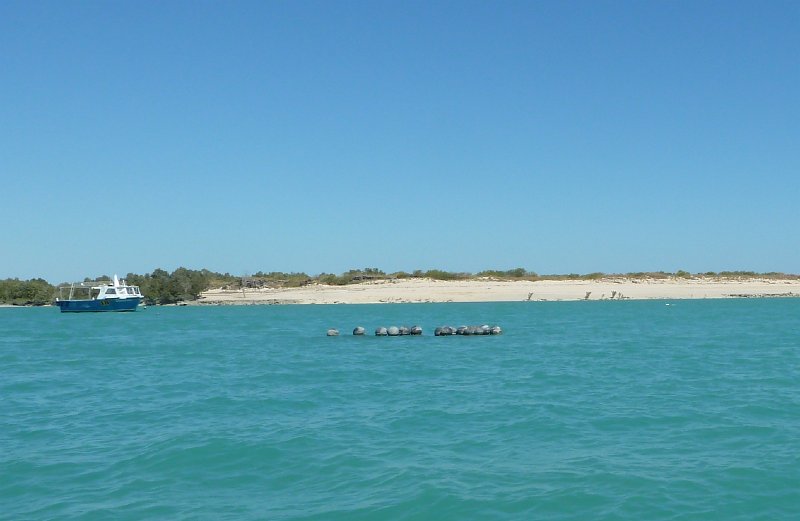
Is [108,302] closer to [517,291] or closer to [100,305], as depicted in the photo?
[100,305]

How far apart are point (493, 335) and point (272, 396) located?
71.5 ft

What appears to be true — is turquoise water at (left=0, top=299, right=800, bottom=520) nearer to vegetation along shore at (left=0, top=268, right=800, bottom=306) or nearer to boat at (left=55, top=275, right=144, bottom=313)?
boat at (left=55, top=275, right=144, bottom=313)

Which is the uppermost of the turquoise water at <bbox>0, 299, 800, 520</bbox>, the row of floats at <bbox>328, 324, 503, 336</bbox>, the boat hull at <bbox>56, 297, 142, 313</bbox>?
the boat hull at <bbox>56, 297, 142, 313</bbox>

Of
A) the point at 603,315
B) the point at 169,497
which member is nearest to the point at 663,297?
the point at 603,315

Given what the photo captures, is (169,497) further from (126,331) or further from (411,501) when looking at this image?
(126,331)

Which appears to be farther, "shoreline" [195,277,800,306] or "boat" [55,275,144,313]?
"shoreline" [195,277,800,306]

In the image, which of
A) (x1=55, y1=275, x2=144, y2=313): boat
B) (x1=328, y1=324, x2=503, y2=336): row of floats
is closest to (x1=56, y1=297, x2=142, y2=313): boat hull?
(x1=55, y1=275, x2=144, y2=313): boat

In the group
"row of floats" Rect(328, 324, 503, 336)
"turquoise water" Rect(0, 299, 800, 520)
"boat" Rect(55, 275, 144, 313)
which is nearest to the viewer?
"turquoise water" Rect(0, 299, 800, 520)

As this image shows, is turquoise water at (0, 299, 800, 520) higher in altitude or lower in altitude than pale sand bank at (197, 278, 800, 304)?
lower

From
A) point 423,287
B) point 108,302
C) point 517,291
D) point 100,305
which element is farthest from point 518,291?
point 100,305

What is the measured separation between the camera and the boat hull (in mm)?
82875

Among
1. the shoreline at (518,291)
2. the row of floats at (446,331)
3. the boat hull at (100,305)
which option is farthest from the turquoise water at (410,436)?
the shoreline at (518,291)

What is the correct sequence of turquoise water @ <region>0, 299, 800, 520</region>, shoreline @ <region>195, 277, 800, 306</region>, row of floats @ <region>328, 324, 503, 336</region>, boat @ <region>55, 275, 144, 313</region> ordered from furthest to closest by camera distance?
shoreline @ <region>195, 277, 800, 306</region> < boat @ <region>55, 275, 144, 313</region> < row of floats @ <region>328, 324, 503, 336</region> < turquoise water @ <region>0, 299, 800, 520</region>

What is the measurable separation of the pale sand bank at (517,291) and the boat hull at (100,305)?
1833cm
